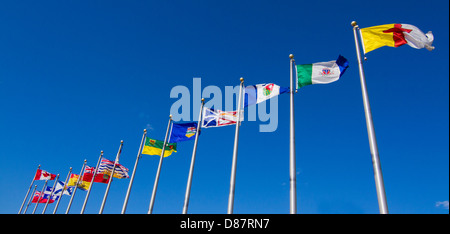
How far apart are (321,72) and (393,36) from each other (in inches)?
138

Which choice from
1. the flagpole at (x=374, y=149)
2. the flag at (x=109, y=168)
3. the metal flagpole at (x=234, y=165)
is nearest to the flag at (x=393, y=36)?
the flagpole at (x=374, y=149)

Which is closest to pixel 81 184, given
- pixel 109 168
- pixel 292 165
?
pixel 109 168

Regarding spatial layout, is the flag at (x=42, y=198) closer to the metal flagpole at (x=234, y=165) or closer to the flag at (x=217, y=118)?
the flag at (x=217, y=118)

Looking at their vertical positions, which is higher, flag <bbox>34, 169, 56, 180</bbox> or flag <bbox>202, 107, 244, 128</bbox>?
flag <bbox>34, 169, 56, 180</bbox>

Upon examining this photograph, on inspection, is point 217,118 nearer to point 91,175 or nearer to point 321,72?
point 321,72

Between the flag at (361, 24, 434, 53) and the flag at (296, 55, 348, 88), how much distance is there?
5.12 feet

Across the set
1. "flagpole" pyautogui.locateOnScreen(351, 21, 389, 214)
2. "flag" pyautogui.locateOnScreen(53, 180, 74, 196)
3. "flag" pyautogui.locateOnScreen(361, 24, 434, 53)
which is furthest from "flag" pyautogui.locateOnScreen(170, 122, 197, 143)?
"flag" pyautogui.locateOnScreen(53, 180, 74, 196)

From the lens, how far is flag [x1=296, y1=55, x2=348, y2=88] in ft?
45.4

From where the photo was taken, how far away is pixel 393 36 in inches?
488

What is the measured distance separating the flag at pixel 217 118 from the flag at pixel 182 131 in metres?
2.28

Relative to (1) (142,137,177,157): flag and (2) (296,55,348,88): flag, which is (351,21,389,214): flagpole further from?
(1) (142,137,177,157): flag

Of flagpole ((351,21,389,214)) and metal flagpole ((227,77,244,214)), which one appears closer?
flagpole ((351,21,389,214))

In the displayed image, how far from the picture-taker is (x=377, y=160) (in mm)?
8867
